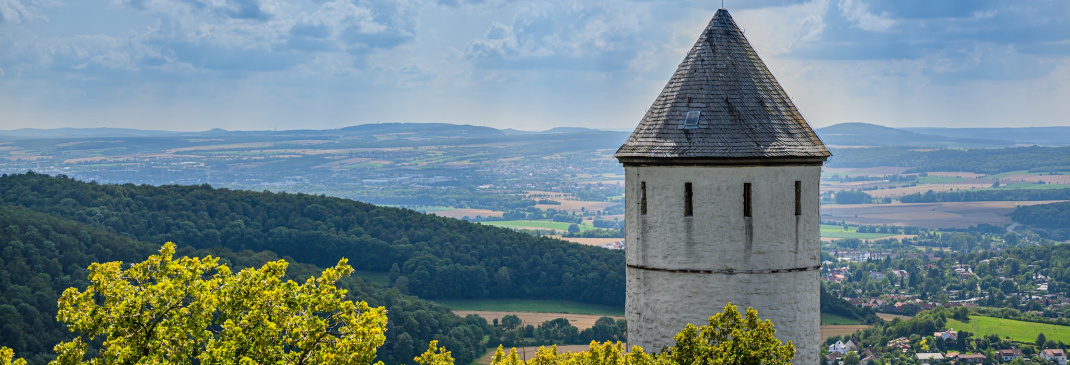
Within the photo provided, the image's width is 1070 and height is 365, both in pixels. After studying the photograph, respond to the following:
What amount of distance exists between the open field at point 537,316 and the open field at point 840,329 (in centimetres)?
1804

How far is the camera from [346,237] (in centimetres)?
13700

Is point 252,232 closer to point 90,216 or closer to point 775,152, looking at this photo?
point 90,216

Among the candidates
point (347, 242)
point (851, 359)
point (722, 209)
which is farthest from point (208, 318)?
point (347, 242)

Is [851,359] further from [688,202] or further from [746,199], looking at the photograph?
[688,202]

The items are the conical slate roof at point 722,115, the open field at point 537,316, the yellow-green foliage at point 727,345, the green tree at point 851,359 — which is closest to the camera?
the yellow-green foliage at point 727,345

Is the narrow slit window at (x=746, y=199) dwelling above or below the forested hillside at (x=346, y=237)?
above

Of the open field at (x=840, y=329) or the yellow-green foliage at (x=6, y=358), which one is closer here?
the yellow-green foliage at (x=6, y=358)

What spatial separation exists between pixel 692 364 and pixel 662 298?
1.92 meters

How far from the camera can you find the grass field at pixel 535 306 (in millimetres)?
117938

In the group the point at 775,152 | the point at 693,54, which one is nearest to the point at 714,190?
the point at 775,152

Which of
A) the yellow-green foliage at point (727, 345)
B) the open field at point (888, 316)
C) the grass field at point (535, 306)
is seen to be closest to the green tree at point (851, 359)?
the grass field at point (535, 306)

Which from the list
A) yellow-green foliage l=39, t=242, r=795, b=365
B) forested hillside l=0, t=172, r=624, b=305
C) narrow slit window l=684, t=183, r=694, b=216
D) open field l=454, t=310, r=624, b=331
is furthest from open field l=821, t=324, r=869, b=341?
yellow-green foliage l=39, t=242, r=795, b=365

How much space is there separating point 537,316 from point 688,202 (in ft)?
321

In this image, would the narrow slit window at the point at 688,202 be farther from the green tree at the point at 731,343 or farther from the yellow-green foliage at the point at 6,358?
the yellow-green foliage at the point at 6,358
